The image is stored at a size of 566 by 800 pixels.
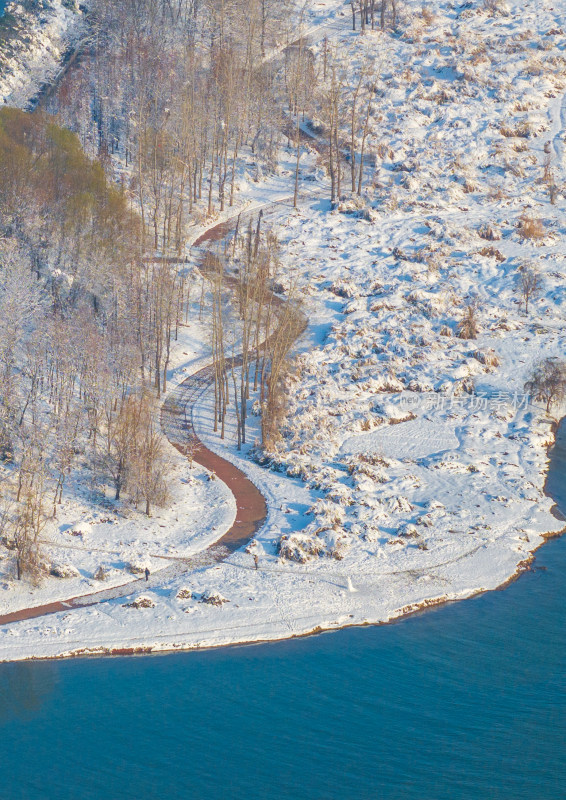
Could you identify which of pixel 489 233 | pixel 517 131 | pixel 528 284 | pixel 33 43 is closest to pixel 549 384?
pixel 528 284

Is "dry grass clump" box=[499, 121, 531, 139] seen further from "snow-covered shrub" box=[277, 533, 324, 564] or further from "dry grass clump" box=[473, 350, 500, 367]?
"snow-covered shrub" box=[277, 533, 324, 564]

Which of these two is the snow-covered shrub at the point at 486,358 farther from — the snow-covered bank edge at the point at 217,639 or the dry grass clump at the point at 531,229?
the snow-covered bank edge at the point at 217,639

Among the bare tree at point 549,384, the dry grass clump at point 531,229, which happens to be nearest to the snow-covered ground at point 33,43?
the dry grass clump at point 531,229

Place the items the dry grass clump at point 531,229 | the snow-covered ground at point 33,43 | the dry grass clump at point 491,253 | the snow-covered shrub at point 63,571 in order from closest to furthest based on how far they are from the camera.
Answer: the snow-covered shrub at point 63,571
the dry grass clump at point 491,253
the dry grass clump at point 531,229
the snow-covered ground at point 33,43

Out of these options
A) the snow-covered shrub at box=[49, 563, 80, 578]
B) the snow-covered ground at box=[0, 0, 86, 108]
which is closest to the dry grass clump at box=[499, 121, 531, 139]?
the snow-covered ground at box=[0, 0, 86, 108]

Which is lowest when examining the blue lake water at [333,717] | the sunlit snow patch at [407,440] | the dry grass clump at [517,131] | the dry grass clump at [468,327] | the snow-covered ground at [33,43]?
the blue lake water at [333,717]

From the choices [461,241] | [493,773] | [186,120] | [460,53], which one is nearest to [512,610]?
[493,773]

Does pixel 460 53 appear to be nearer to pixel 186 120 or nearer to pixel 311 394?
pixel 186 120
